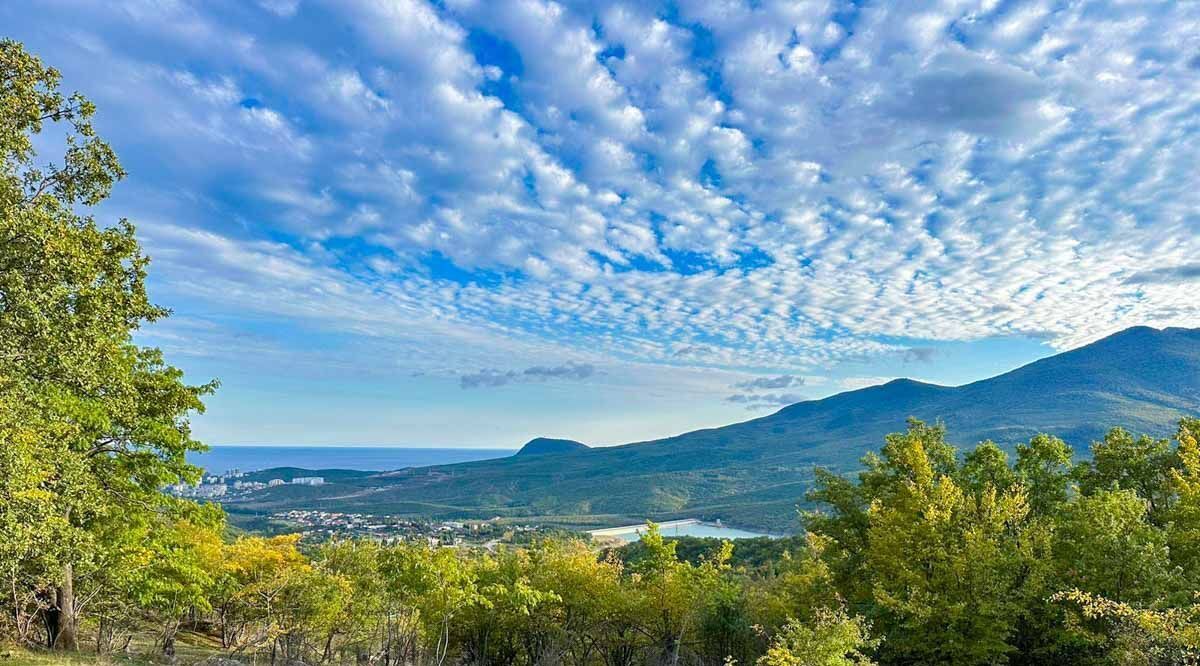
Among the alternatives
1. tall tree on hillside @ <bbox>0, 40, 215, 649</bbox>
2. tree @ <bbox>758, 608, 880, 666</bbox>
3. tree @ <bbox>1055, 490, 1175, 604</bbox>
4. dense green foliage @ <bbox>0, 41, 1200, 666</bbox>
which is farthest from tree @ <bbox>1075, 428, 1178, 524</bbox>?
tall tree on hillside @ <bbox>0, 40, 215, 649</bbox>

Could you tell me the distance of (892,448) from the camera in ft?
80.1

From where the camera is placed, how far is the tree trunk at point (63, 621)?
55.1 feet

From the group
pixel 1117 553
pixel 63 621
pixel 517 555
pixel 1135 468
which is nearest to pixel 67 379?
pixel 63 621

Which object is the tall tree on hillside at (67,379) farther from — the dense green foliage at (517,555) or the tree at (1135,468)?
the tree at (1135,468)

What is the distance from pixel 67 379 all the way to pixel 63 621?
876 cm

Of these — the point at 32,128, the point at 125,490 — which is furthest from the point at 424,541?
the point at 32,128

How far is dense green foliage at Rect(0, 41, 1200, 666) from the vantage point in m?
12.6

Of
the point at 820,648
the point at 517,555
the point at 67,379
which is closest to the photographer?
the point at 820,648

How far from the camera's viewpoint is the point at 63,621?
17.0m

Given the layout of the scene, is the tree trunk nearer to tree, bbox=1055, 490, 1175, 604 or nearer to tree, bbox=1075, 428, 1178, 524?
tree, bbox=1055, 490, 1175, 604

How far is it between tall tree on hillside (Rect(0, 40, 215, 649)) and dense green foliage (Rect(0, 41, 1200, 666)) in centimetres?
6

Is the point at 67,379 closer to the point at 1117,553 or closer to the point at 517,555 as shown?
the point at 517,555

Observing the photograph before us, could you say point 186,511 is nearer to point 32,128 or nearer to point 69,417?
point 69,417

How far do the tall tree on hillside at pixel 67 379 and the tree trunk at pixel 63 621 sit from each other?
40 millimetres
